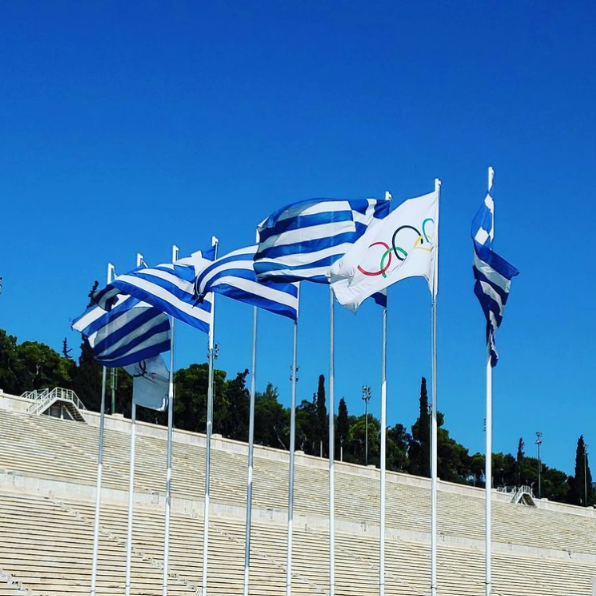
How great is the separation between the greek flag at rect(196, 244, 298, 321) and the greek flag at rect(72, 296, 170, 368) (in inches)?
74.3

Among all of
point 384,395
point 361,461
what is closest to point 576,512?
point 361,461

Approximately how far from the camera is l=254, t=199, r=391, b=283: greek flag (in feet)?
53.6

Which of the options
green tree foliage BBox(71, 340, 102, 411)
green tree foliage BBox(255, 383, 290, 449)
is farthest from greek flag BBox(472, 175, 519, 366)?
green tree foliage BBox(255, 383, 290, 449)

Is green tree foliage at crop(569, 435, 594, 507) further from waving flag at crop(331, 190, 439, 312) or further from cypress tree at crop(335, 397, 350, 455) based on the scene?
waving flag at crop(331, 190, 439, 312)

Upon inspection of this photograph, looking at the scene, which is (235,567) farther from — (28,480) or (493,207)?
(493,207)

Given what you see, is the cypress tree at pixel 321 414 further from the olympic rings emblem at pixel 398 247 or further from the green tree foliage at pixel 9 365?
the olympic rings emblem at pixel 398 247

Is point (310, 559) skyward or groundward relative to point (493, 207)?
groundward

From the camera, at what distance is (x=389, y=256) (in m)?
15.8

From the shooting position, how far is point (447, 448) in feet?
246

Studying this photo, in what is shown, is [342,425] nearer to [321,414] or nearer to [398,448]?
[321,414]

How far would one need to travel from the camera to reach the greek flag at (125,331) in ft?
63.9

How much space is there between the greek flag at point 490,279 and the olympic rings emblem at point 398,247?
41.1 inches

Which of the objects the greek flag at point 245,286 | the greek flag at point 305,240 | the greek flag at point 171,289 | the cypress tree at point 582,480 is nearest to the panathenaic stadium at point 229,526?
the greek flag at point 171,289

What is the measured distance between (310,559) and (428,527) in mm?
10053
